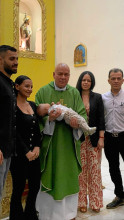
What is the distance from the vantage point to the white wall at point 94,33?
6621 millimetres

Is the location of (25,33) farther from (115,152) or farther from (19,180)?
(19,180)

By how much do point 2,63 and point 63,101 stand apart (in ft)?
2.94

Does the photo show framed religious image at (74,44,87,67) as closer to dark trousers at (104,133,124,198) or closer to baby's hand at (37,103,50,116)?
dark trousers at (104,133,124,198)

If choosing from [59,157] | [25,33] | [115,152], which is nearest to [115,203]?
[115,152]

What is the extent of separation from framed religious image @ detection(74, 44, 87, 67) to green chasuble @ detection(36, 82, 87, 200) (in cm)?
505

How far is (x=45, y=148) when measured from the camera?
8.36 ft

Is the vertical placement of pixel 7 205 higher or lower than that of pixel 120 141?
lower

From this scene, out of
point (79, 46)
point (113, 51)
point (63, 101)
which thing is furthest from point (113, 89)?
point (79, 46)

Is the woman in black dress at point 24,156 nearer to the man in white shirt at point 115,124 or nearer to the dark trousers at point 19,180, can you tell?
the dark trousers at point 19,180

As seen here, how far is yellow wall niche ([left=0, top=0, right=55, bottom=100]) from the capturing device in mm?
6773

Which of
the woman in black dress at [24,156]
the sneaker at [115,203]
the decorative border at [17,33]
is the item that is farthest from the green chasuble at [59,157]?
the decorative border at [17,33]

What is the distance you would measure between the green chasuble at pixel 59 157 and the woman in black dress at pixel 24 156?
24cm

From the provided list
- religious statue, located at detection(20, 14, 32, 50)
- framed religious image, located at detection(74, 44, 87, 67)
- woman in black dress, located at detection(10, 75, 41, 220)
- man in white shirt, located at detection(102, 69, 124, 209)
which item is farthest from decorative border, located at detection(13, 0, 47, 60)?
woman in black dress, located at detection(10, 75, 41, 220)

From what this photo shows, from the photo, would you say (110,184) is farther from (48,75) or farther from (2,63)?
(48,75)
